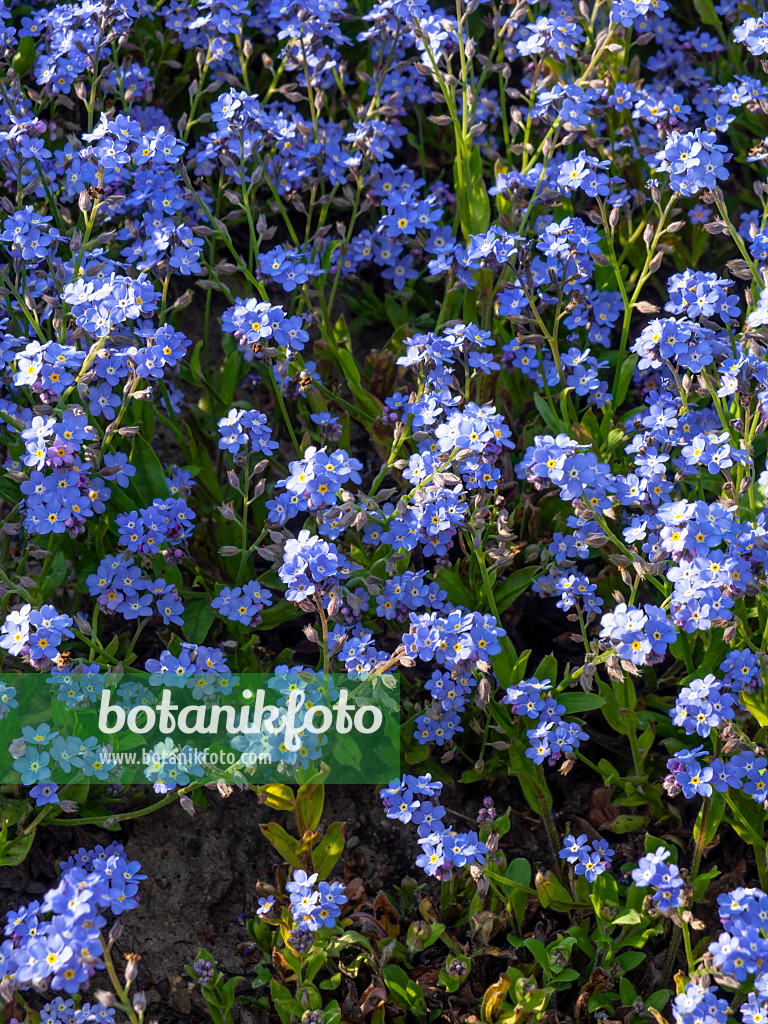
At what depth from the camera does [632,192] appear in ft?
14.2

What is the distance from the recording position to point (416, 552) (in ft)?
13.1

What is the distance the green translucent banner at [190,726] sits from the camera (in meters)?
3.23

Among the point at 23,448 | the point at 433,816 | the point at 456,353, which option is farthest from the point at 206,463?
the point at 433,816

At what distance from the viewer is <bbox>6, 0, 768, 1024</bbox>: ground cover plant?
10.1 ft

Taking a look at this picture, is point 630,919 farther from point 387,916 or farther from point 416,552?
point 416,552

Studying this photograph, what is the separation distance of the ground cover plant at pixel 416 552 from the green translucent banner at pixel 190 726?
20 millimetres

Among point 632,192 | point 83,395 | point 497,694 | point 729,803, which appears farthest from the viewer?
point 632,192

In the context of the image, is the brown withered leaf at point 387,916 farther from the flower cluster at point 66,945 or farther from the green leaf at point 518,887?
the flower cluster at point 66,945

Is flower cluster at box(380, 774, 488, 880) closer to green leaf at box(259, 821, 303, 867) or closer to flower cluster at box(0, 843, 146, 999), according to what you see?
green leaf at box(259, 821, 303, 867)

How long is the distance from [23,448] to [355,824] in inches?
71.8

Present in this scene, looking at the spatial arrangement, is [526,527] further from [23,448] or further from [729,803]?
[23,448]

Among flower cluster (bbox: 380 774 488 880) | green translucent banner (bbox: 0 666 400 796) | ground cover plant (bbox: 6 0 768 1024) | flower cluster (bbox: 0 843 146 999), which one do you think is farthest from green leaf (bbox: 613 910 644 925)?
flower cluster (bbox: 0 843 146 999)

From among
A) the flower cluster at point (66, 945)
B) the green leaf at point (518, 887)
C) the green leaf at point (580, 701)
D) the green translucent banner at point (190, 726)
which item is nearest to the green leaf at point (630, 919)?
the green leaf at point (518, 887)

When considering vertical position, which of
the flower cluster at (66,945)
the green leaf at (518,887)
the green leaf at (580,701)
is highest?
the green leaf at (580,701)
